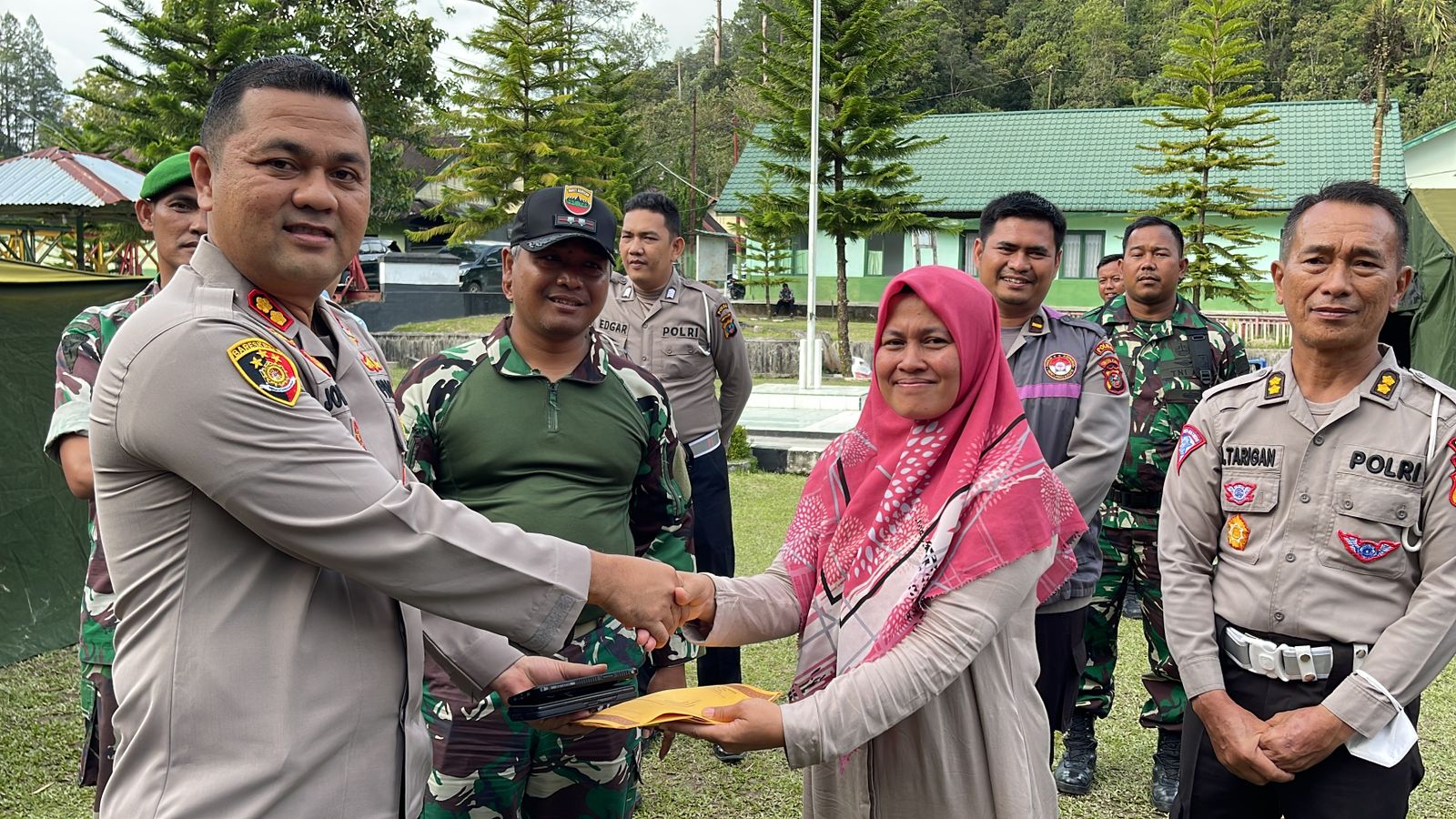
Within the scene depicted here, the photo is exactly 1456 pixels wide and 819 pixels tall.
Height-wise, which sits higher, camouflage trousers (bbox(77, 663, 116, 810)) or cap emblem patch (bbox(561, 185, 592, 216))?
cap emblem patch (bbox(561, 185, 592, 216))

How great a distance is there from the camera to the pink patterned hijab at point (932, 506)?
193 centimetres

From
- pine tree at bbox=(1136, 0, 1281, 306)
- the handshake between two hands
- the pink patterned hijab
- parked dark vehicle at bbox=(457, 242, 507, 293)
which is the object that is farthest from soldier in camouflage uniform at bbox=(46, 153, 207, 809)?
parked dark vehicle at bbox=(457, 242, 507, 293)

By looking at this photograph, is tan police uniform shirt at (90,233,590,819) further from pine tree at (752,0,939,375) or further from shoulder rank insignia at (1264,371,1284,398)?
pine tree at (752,0,939,375)

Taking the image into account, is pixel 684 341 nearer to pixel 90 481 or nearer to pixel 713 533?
pixel 713 533

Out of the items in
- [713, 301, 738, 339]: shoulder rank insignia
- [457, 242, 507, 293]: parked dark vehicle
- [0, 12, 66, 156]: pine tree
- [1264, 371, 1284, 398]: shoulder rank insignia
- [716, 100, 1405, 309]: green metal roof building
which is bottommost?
[1264, 371, 1284, 398]: shoulder rank insignia

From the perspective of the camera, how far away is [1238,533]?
7.99 feet

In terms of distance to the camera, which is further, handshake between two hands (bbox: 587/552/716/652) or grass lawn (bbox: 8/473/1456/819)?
grass lawn (bbox: 8/473/1456/819)

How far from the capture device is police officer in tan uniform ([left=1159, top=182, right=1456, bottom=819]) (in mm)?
2178

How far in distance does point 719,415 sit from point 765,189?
17.7 m

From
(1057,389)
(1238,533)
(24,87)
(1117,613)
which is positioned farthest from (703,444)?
(24,87)

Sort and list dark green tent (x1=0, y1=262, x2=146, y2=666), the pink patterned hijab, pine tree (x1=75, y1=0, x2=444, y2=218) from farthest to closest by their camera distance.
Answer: pine tree (x1=75, y1=0, x2=444, y2=218), dark green tent (x1=0, y1=262, x2=146, y2=666), the pink patterned hijab

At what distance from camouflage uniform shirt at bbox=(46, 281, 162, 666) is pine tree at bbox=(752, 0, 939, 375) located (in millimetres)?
18159

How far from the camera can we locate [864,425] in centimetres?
224

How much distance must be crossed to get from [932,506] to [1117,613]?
7.92 ft
